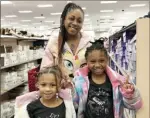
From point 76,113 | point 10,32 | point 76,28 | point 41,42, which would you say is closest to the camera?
point 76,113

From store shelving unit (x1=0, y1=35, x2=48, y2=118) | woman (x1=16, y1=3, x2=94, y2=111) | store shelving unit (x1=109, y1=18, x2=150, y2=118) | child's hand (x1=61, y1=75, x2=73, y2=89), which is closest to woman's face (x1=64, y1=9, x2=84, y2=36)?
woman (x1=16, y1=3, x2=94, y2=111)

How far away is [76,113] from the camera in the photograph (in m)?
1.61

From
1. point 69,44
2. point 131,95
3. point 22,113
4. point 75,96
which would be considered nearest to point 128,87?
point 131,95

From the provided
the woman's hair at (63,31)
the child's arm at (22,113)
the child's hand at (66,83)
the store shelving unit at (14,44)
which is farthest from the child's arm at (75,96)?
the store shelving unit at (14,44)

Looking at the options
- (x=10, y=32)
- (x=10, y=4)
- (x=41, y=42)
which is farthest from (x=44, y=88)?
(x=10, y=4)

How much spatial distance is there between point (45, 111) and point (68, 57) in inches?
22.9

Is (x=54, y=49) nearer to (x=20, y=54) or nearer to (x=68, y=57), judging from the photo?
(x=68, y=57)

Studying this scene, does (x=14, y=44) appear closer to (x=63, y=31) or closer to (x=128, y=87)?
Result: (x=63, y=31)

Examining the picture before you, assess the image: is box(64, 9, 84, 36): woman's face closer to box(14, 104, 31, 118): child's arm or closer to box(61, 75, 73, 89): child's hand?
box(61, 75, 73, 89): child's hand

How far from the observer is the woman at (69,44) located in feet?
6.26

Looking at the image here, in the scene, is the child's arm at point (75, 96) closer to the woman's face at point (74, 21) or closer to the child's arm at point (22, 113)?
the child's arm at point (22, 113)

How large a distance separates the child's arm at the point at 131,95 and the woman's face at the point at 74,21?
68cm

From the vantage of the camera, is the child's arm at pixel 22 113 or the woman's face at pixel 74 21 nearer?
the child's arm at pixel 22 113

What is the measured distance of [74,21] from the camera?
1.89 m
